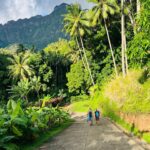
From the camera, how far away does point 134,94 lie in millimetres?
23641

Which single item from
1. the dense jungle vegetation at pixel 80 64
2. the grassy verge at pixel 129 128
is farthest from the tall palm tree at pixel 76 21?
the grassy verge at pixel 129 128

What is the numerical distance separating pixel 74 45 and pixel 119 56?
11133 millimetres

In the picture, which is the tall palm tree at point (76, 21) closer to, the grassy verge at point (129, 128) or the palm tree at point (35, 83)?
the palm tree at point (35, 83)

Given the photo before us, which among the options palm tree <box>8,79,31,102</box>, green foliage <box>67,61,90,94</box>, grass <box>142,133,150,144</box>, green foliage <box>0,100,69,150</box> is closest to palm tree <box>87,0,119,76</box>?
green foliage <box>67,61,90,94</box>

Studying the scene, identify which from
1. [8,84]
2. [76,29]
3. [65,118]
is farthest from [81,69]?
[65,118]

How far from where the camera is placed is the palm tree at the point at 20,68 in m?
63.6

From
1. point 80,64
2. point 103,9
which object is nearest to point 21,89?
point 80,64

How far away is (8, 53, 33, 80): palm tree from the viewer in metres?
63.6

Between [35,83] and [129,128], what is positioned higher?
[35,83]

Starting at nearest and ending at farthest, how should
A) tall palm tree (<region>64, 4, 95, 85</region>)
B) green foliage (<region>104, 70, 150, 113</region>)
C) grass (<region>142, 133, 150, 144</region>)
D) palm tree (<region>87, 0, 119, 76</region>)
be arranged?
grass (<region>142, 133, 150, 144</region>) → green foliage (<region>104, 70, 150, 113</region>) → palm tree (<region>87, 0, 119, 76</region>) → tall palm tree (<region>64, 4, 95, 85</region>)

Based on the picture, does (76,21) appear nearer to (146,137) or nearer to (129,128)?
(129,128)

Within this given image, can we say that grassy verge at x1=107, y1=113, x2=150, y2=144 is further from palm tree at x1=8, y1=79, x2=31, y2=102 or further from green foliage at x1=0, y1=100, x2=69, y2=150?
palm tree at x1=8, y1=79, x2=31, y2=102

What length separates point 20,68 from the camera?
2520 inches

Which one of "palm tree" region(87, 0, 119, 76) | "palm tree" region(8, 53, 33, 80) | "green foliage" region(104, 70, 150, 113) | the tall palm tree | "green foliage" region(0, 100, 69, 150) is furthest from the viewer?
"palm tree" region(8, 53, 33, 80)
